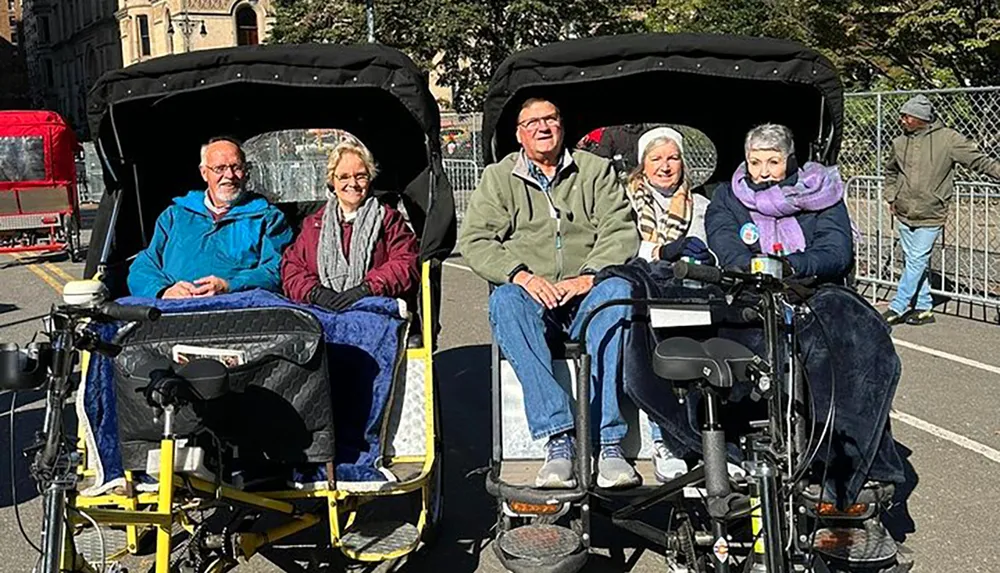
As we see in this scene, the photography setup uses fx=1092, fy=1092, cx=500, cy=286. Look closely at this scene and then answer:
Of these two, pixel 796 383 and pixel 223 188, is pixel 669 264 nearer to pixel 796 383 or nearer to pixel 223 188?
pixel 796 383

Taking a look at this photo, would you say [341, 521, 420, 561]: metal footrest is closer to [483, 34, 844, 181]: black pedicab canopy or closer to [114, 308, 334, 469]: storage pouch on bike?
[114, 308, 334, 469]: storage pouch on bike

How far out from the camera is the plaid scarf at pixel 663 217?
5504mm

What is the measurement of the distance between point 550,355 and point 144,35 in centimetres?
6797

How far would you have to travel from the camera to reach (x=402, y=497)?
5.64m

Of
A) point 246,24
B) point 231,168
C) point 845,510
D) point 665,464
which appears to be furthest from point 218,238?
point 246,24

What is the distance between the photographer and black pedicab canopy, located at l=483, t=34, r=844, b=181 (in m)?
5.13

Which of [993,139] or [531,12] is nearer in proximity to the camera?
[993,139]

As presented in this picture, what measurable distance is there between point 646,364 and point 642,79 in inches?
83.6

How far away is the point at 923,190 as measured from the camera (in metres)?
9.95

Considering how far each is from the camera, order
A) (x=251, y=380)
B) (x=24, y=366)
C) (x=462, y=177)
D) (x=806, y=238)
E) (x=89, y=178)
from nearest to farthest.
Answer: (x=24, y=366) < (x=251, y=380) < (x=806, y=238) < (x=462, y=177) < (x=89, y=178)

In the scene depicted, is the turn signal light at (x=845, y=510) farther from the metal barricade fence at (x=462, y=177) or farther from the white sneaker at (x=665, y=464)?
the metal barricade fence at (x=462, y=177)

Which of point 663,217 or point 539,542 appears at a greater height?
point 663,217

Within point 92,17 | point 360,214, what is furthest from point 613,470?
point 92,17

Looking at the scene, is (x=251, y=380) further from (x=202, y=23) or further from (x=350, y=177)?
(x=202, y=23)
